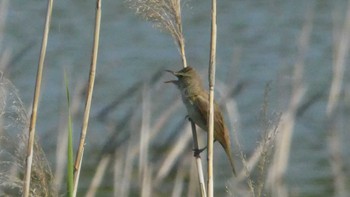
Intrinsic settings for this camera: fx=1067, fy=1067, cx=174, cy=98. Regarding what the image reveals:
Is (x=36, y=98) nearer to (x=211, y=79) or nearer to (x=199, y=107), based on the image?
(x=211, y=79)

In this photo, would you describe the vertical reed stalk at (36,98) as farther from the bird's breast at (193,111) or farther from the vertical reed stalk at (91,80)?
the bird's breast at (193,111)

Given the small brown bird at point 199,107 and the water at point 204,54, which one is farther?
the water at point 204,54

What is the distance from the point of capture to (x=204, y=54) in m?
10.9

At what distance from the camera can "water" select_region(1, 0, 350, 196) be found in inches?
352

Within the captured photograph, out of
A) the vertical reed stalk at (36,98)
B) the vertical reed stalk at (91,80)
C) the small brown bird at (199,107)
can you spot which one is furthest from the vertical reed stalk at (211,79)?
the small brown bird at (199,107)

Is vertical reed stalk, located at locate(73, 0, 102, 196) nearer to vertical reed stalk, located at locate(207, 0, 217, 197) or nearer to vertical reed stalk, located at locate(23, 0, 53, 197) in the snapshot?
vertical reed stalk, located at locate(23, 0, 53, 197)

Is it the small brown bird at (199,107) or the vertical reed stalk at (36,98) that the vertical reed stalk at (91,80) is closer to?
the vertical reed stalk at (36,98)

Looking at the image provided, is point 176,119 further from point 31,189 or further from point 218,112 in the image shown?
point 31,189

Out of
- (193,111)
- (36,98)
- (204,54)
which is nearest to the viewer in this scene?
(36,98)

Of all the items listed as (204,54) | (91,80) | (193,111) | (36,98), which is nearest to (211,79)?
(91,80)

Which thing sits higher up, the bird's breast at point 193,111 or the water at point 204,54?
the water at point 204,54

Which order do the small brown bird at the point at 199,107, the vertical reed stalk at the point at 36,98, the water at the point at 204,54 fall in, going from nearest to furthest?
the vertical reed stalk at the point at 36,98 → the small brown bird at the point at 199,107 → the water at the point at 204,54

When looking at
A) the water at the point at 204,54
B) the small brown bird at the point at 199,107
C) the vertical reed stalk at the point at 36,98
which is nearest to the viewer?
the vertical reed stalk at the point at 36,98

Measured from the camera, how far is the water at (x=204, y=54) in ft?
29.3
